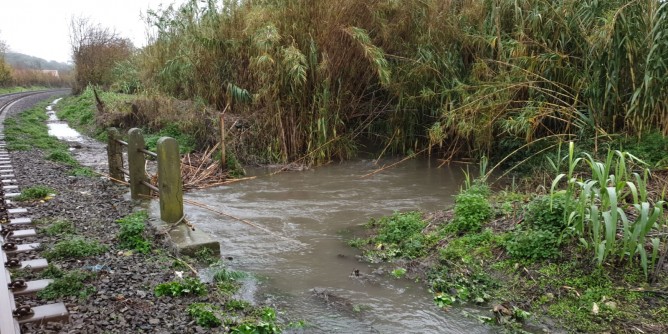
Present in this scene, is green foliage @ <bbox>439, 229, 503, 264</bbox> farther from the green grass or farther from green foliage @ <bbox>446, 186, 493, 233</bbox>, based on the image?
the green grass

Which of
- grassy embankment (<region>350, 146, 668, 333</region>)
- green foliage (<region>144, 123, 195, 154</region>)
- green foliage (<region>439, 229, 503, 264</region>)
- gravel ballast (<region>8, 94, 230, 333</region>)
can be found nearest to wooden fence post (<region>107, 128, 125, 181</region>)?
gravel ballast (<region>8, 94, 230, 333</region>)

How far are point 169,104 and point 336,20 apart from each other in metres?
5.26

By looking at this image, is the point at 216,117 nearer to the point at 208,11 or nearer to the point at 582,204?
the point at 208,11

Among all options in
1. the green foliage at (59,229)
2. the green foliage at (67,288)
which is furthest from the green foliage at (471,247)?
the green foliage at (59,229)

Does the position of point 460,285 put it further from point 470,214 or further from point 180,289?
point 180,289

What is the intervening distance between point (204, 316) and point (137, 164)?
12.1ft

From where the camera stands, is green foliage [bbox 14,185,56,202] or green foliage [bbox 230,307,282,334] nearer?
green foliage [bbox 230,307,282,334]

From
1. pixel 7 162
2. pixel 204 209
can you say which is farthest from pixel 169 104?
pixel 204 209

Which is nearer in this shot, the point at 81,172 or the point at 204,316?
the point at 204,316

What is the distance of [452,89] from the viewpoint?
875 cm

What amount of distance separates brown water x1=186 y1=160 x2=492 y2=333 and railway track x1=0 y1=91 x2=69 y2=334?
1.47 metres

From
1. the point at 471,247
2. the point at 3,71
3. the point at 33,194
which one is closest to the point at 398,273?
the point at 471,247

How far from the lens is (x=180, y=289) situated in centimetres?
346

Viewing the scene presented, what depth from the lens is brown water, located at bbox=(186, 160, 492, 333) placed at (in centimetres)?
359
